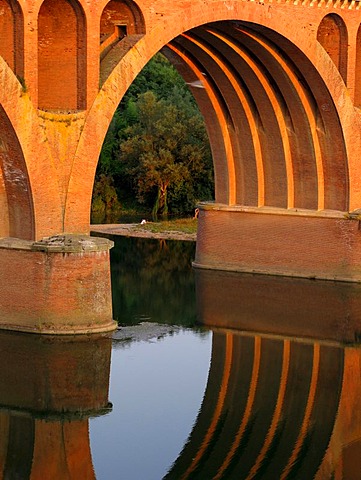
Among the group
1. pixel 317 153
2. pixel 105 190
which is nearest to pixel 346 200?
pixel 317 153

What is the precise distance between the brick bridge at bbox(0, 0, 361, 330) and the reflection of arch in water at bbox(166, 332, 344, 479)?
4590 mm

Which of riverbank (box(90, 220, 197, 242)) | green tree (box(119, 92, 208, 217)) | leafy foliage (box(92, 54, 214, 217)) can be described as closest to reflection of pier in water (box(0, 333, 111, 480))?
riverbank (box(90, 220, 197, 242))

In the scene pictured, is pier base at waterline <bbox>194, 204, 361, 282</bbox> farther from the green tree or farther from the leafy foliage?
the leafy foliage

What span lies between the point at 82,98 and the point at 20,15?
243 cm

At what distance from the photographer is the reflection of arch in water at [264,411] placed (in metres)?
19.6

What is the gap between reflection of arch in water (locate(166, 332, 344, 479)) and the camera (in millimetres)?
19594

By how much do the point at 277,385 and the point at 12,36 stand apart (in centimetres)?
862

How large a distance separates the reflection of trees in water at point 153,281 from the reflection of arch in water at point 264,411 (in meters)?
2.44

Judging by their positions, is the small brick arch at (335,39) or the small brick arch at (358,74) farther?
the small brick arch at (358,74)

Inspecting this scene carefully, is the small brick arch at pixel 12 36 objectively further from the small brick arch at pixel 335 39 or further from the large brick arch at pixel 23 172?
the small brick arch at pixel 335 39

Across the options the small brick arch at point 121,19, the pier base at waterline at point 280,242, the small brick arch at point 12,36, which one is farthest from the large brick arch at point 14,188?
the pier base at waterline at point 280,242

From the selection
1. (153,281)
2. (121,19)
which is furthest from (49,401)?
(153,281)

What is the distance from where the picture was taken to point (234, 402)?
2306 cm

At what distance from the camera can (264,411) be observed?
22516mm
